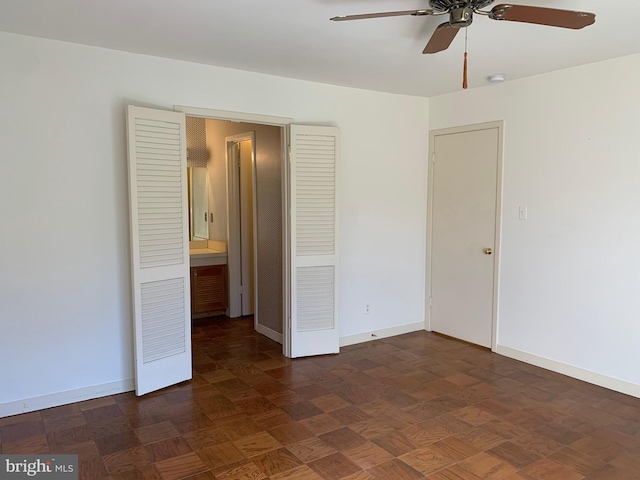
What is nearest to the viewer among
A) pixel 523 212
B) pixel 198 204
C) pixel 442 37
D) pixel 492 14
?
pixel 492 14

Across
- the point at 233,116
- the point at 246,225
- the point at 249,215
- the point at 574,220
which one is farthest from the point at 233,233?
the point at 574,220

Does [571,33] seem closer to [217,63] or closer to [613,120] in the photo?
[613,120]

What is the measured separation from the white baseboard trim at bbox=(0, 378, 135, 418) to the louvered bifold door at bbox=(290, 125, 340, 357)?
145 centimetres

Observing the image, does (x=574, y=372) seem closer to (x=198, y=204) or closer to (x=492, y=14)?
(x=492, y=14)

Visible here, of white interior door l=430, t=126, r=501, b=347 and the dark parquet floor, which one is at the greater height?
white interior door l=430, t=126, r=501, b=347

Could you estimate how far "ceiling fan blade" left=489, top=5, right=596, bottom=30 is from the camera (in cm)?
198

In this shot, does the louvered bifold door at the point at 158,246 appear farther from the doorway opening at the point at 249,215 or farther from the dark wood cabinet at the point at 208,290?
the dark wood cabinet at the point at 208,290

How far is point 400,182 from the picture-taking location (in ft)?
15.8

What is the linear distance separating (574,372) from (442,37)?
2918 millimetres

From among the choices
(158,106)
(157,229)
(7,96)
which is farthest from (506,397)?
(7,96)

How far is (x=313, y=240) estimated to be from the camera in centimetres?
412

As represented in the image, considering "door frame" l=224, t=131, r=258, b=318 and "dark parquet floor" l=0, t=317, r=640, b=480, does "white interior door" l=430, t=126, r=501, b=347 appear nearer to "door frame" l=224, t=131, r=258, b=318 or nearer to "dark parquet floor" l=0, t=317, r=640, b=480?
A: "dark parquet floor" l=0, t=317, r=640, b=480

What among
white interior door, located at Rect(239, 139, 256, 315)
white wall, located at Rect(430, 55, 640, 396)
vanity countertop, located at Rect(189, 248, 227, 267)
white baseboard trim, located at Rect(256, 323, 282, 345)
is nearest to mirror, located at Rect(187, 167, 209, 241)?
vanity countertop, located at Rect(189, 248, 227, 267)

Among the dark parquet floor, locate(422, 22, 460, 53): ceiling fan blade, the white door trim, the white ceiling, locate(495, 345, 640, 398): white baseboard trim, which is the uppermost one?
the white ceiling
